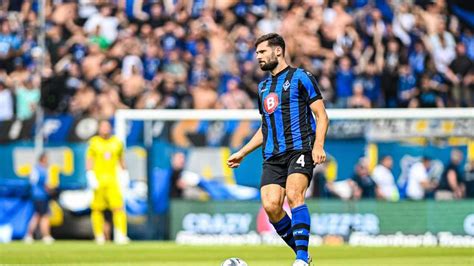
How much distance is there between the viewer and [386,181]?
63.0 feet

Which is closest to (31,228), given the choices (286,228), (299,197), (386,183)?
(386,183)

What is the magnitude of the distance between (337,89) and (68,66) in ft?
17.1

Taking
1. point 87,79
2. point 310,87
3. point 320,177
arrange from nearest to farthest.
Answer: point 310,87
point 320,177
point 87,79

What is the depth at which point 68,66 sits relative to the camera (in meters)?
21.4

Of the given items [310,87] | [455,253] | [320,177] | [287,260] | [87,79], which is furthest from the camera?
[87,79]

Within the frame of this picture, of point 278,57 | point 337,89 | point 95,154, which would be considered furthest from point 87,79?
point 278,57

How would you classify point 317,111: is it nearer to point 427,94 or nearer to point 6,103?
point 427,94

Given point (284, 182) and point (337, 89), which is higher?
point (337, 89)

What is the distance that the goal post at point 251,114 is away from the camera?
1906 cm

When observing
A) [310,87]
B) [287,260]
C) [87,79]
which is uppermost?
[87,79]

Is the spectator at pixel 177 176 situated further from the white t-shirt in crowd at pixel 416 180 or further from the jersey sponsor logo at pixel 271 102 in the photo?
the jersey sponsor logo at pixel 271 102

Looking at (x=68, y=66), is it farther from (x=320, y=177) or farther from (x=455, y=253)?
(x=455, y=253)

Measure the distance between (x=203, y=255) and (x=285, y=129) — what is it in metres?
5.52

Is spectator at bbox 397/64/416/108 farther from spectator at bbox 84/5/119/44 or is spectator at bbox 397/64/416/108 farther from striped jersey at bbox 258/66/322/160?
striped jersey at bbox 258/66/322/160
